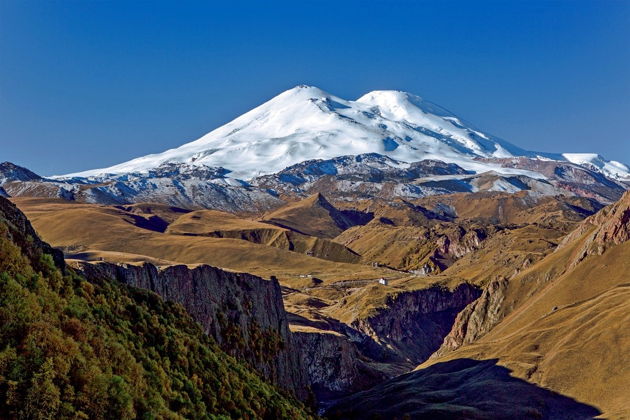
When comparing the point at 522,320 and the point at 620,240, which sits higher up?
the point at 620,240

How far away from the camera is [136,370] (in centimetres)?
2489

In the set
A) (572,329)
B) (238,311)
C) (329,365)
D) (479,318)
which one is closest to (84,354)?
(238,311)

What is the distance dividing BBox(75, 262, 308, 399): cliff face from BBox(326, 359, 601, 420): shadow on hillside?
16.8 m

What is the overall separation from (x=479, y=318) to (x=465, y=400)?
63.0 metres

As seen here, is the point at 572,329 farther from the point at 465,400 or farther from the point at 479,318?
the point at 479,318

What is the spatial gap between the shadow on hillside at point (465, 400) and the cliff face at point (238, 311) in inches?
661

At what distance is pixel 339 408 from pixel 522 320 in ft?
175

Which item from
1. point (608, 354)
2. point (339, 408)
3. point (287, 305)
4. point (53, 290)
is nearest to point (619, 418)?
point (608, 354)

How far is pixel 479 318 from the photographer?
166500 mm

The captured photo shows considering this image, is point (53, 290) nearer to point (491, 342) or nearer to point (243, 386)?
point (243, 386)

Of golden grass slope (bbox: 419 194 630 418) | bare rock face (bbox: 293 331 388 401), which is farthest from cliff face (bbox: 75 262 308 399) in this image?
golden grass slope (bbox: 419 194 630 418)

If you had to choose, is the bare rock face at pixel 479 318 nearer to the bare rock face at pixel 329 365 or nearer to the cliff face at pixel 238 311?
the bare rock face at pixel 329 365

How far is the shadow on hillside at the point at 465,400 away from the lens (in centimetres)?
9781

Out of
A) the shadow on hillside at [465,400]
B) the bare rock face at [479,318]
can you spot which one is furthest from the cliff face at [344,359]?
the bare rock face at [479,318]
